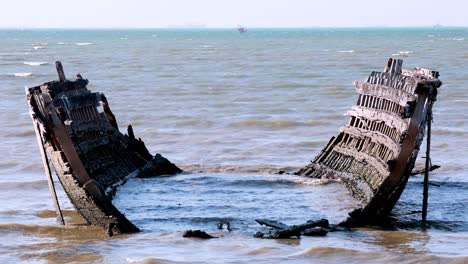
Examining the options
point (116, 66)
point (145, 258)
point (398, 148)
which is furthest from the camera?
point (116, 66)

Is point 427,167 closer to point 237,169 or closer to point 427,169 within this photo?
point 427,169

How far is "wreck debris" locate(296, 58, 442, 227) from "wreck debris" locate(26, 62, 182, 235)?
356 cm

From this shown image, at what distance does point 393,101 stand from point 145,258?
18.7 feet

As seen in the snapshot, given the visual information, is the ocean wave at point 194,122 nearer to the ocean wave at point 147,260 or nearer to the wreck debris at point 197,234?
the wreck debris at point 197,234

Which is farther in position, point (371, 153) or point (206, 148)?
point (206, 148)

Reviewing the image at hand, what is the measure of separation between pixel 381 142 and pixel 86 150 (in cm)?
532

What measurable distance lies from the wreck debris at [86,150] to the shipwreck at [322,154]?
0.02m

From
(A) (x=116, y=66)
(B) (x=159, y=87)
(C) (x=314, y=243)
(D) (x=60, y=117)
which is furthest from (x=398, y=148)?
(A) (x=116, y=66)

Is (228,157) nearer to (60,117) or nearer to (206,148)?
(206,148)

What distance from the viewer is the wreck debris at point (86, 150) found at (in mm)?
13547

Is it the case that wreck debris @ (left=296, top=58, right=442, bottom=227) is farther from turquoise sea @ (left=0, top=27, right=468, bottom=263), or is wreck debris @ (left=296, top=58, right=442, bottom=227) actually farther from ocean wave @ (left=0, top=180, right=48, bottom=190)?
ocean wave @ (left=0, top=180, right=48, bottom=190)

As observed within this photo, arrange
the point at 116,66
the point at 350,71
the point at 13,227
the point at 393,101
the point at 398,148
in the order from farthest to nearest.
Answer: the point at 116,66 < the point at 350,71 < the point at 393,101 < the point at 13,227 < the point at 398,148

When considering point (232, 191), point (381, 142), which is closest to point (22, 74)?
point (232, 191)

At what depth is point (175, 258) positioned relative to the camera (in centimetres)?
1280
